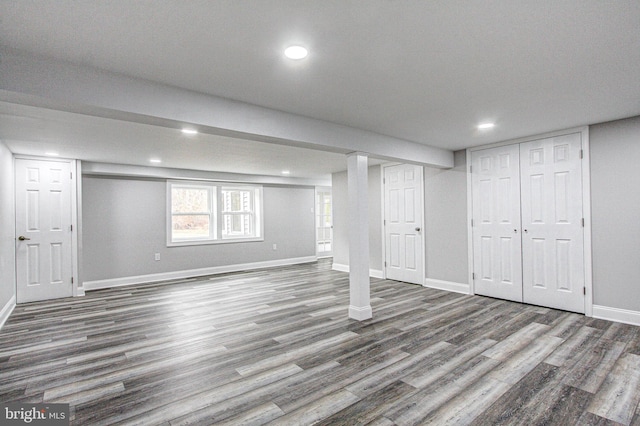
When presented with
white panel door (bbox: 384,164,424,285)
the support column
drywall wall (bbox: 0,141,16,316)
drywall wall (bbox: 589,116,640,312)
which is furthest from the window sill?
drywall wall (bbox: 589,116,640,312)

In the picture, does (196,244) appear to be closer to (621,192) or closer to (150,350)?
(150,350)

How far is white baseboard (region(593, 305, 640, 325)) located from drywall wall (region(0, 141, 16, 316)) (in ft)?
23.4

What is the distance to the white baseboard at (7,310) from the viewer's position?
4.00 metres

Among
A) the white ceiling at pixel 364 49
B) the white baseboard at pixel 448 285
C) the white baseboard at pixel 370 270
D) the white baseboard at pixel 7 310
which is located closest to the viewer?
the white ceiling at pixel 364 49

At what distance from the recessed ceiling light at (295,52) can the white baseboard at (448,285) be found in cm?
443

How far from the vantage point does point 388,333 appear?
3.46 metres

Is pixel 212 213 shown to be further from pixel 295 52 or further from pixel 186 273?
pixel 295 52

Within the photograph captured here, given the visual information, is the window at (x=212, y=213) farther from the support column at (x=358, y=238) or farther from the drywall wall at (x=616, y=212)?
the drywall wall at (x=616, y=212)

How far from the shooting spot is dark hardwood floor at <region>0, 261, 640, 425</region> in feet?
6.97

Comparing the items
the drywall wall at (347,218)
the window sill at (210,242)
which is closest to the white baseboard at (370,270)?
the drywall wall at (347,218)

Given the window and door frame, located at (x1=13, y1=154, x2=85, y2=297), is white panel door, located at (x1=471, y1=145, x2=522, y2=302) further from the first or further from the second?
door frame, located at (x1=13, y1=154, x2=85, y2=297)

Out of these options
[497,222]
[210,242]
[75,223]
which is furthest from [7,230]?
[497,222]

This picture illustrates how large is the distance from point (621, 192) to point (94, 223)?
784cm

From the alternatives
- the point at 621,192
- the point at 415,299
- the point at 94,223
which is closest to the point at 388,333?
the point at 415,299
